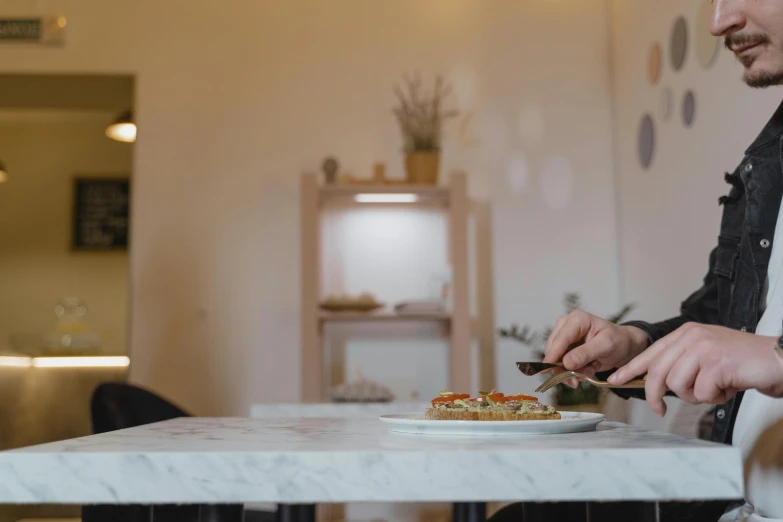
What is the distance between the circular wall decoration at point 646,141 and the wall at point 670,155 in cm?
5

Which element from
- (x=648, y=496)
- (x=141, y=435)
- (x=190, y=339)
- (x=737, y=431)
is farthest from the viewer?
(x=190, y=339)

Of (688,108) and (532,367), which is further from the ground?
(688,108)

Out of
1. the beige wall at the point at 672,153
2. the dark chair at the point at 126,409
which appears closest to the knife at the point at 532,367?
the dark chair at the point at 126,409

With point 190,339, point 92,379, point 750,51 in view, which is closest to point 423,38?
point 190,339

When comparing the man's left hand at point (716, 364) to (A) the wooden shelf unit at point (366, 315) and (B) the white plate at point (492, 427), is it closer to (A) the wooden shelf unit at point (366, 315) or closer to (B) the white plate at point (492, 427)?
(B) the white plate at point (492, 427)

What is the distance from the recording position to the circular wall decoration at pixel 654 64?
Answer: 12.4 feet

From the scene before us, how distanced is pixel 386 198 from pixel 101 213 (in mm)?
3792

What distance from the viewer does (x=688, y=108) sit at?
11.2 ft

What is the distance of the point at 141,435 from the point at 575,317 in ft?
2.01

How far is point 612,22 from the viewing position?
4531mm

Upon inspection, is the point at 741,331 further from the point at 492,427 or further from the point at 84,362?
the point at 84,362

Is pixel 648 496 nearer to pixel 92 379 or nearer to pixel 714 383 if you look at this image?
pixel 714 383

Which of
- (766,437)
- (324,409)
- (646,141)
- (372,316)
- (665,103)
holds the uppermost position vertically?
(665,103)

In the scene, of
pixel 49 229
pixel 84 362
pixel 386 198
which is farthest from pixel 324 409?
pixel 49 229
